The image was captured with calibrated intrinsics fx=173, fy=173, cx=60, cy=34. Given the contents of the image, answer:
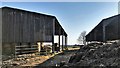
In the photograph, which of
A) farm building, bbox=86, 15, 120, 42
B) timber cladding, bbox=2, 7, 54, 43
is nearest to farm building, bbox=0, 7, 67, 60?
timber cladding, bbox=2, 7, 54, 43

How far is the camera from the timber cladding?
1909cm

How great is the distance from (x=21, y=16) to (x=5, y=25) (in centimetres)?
216

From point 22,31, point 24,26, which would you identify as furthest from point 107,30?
point 22,31

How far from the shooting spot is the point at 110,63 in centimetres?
731

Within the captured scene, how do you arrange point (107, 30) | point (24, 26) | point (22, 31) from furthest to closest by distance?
point (107, 30), point (24, 26), point (22, 31)

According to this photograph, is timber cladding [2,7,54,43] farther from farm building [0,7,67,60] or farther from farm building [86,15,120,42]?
farm building [86,15,120,42]

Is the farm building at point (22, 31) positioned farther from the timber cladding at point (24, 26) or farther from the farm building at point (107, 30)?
the farm building at point (107, 30)

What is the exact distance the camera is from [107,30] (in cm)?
2800

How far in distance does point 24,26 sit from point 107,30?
14081mm

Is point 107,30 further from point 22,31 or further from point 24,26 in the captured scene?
point 22,31

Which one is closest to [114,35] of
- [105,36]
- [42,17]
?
[105,36]

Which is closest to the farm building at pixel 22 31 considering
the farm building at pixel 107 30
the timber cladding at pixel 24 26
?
the timber cladding at pixel 24 26

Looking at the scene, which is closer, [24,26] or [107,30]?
[24,26]

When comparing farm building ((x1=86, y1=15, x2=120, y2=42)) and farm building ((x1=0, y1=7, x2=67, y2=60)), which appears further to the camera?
farm building ((x1=86, y1=15, x2=120, y2=42))
